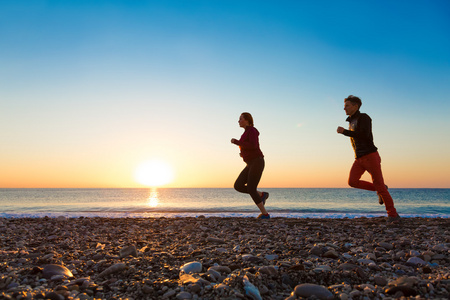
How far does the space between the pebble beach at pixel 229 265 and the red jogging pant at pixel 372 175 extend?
87cm

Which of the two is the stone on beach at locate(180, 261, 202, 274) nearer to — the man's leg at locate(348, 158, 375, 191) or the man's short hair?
the man's leg at locate(348, 158, 375, 191)

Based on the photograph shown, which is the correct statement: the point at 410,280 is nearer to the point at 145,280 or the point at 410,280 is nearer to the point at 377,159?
the point at 145,280

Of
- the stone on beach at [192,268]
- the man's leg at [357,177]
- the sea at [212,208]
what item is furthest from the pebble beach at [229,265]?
the sea at [212,208]

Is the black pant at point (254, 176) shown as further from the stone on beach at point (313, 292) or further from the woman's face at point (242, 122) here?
the stone on beach at point (313, 292)

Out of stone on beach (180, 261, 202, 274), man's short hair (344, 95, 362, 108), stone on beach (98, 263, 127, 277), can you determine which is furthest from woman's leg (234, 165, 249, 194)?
stone on beach (98, 263, 127, 277)

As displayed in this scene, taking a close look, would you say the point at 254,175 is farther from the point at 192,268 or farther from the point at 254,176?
the point at 192,268

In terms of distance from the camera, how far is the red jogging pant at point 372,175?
5.96 metres

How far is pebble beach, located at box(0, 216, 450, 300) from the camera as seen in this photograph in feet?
7.52

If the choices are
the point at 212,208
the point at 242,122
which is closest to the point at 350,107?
the point at 242,122

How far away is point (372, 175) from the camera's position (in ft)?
19.9

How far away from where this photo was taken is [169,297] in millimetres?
2254

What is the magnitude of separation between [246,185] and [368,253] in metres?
3.90

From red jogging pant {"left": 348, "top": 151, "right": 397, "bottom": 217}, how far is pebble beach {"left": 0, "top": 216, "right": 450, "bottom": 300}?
0.87m

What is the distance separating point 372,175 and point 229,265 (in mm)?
4293
